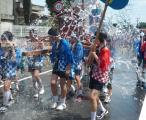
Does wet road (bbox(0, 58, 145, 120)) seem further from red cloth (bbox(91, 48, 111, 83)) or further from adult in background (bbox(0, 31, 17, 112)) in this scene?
red cloth (bbox(91, 48, 111, 83))

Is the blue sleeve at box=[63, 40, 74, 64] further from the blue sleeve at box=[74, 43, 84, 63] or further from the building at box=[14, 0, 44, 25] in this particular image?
the building at box=[14, 0, 44, 25]

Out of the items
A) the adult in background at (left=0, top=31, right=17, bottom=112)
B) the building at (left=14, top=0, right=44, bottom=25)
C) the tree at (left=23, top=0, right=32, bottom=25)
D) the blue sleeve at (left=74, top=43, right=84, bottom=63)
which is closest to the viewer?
the adult in background at (left=0, top=31, right=17, bottom=112)

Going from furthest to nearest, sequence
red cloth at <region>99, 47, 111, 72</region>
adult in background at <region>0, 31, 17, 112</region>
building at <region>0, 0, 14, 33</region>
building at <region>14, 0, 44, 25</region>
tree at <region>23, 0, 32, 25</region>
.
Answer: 1. building at <region>14, 0, 44, 25</region>
2. tree at <region>23, 0, 32, 25</region>
3. building at <region>0, 0, 14, 33</region>
4. adult in background at <region>0, 31, 17, 112</region>
5. red cloth at <region>99, 47, 111, 72</region>

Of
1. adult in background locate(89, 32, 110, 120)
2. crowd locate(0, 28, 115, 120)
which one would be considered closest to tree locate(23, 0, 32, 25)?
crowd locate(0, 28, 115, 120)

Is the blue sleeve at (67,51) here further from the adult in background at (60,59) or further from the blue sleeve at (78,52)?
the blue sleeve at (78,52)

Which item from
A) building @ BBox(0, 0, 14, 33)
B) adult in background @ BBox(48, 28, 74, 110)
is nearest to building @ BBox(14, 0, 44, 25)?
building @ BBox(0, 0, 14, 33)

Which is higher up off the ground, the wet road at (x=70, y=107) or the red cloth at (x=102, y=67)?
the red cloth at (x=102, y=67)

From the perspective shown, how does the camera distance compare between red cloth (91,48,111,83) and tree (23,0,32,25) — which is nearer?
red cloth (91,48,111,83)

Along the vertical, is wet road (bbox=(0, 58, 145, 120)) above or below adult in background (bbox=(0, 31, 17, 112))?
below

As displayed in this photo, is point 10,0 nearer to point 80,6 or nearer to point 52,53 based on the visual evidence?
point 80,6

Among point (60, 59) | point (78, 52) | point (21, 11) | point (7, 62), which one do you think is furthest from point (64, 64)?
point (21, 11)

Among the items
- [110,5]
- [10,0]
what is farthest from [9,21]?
[110,5]

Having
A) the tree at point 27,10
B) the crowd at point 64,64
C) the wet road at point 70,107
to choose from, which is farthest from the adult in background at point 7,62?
the tree at point 27,10

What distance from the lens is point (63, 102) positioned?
10.3m
